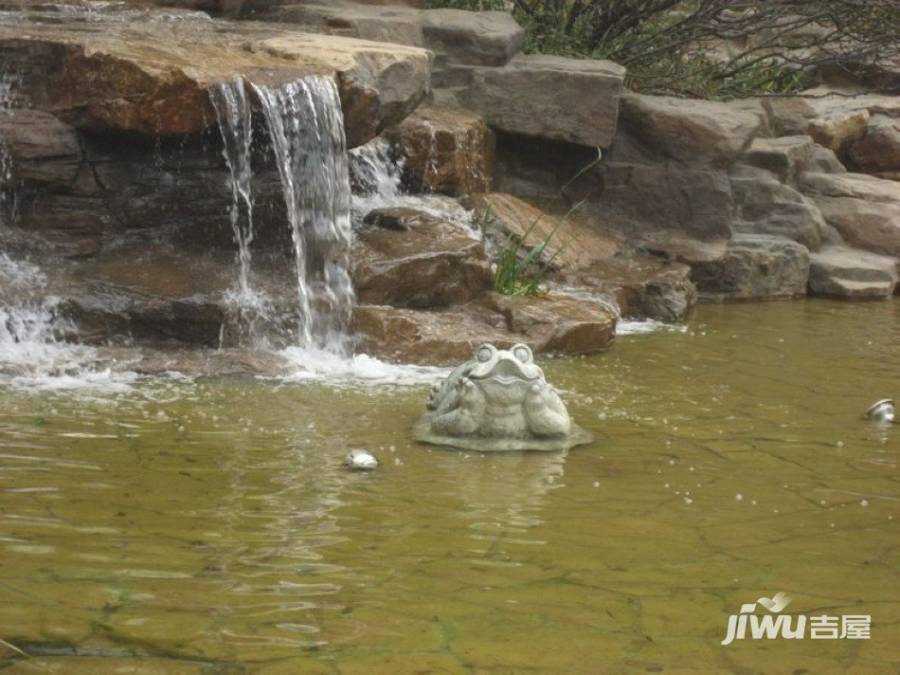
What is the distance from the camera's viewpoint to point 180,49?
8789 mm

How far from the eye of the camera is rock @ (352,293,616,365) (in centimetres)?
856

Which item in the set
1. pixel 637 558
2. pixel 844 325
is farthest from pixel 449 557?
pixel 844 325

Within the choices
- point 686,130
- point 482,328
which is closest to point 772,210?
point 686,130

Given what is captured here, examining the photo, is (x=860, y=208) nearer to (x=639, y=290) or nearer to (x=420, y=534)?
(x=639, y=290)

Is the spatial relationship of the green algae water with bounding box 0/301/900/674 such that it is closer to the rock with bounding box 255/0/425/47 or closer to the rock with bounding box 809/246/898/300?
the rock with bounding box 255/0/425/47

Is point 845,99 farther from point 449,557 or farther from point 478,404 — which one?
point 449,557

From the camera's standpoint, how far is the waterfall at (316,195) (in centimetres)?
861

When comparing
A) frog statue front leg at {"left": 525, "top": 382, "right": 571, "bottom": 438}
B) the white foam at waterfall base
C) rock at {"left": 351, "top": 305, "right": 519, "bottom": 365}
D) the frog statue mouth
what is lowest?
the white foam at waterfall base

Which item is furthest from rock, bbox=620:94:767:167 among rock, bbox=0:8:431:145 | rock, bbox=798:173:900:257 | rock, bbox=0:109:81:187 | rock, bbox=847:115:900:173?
rock, bbox=0:109:81:187

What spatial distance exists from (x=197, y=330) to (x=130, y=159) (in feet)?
3.96

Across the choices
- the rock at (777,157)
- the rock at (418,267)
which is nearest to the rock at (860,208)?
the rock at (777,157)

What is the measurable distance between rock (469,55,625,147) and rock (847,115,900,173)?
473 centimetres

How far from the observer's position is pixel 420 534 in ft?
16.8

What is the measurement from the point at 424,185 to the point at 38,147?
323 centimetres
